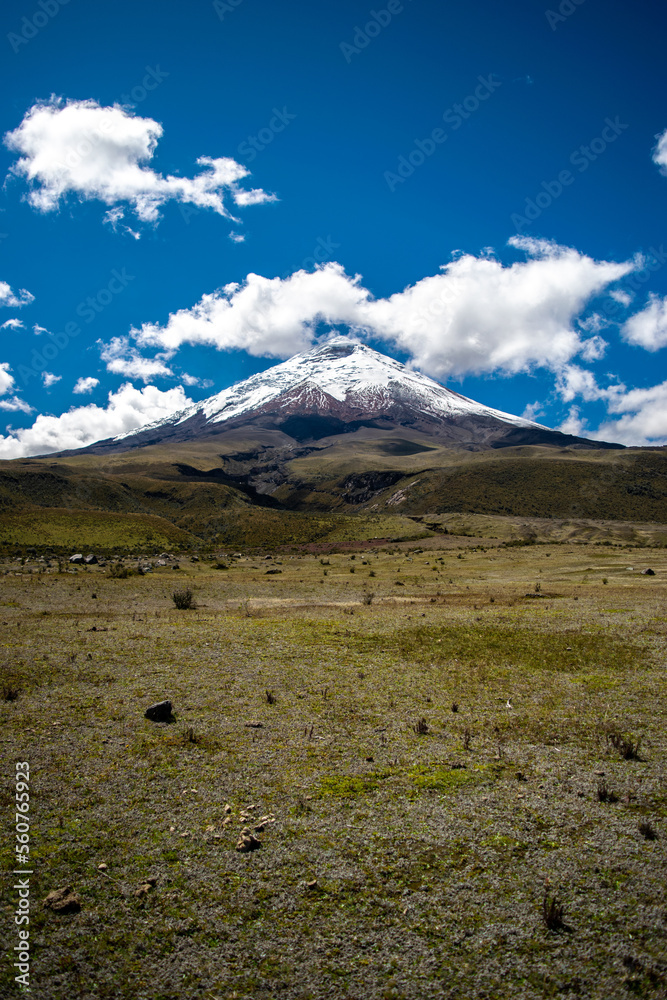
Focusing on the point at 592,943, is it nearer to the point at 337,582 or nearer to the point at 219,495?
the point at 337,582

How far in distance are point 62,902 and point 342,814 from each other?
4.47m

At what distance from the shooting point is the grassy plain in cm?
612

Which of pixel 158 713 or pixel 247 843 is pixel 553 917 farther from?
pixel 158 713

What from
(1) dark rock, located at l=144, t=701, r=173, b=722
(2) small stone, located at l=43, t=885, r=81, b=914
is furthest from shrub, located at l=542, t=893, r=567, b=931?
(1) dark rock, located at l=144, t=701, r=173, b=722

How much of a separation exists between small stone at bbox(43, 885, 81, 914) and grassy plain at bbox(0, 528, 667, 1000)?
0.14m

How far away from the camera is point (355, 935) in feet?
21.3

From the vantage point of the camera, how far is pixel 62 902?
266 inches

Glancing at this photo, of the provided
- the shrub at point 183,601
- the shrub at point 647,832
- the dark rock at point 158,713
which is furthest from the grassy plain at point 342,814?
the shrub at point 183,601

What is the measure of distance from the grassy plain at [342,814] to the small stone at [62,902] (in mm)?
142

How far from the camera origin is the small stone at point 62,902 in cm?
671

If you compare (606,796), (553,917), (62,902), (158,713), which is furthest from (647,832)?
(158,713)

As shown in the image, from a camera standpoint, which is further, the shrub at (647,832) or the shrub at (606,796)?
the shrub at (606,796)

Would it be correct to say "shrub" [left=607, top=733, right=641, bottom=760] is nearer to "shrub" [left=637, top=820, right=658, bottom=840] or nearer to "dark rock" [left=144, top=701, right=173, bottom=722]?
"shrub" [left=637, top=820, right=658, bottom=840]

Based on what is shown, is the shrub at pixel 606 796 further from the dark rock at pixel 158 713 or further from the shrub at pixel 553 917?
the dark rock at pixel 158 713
